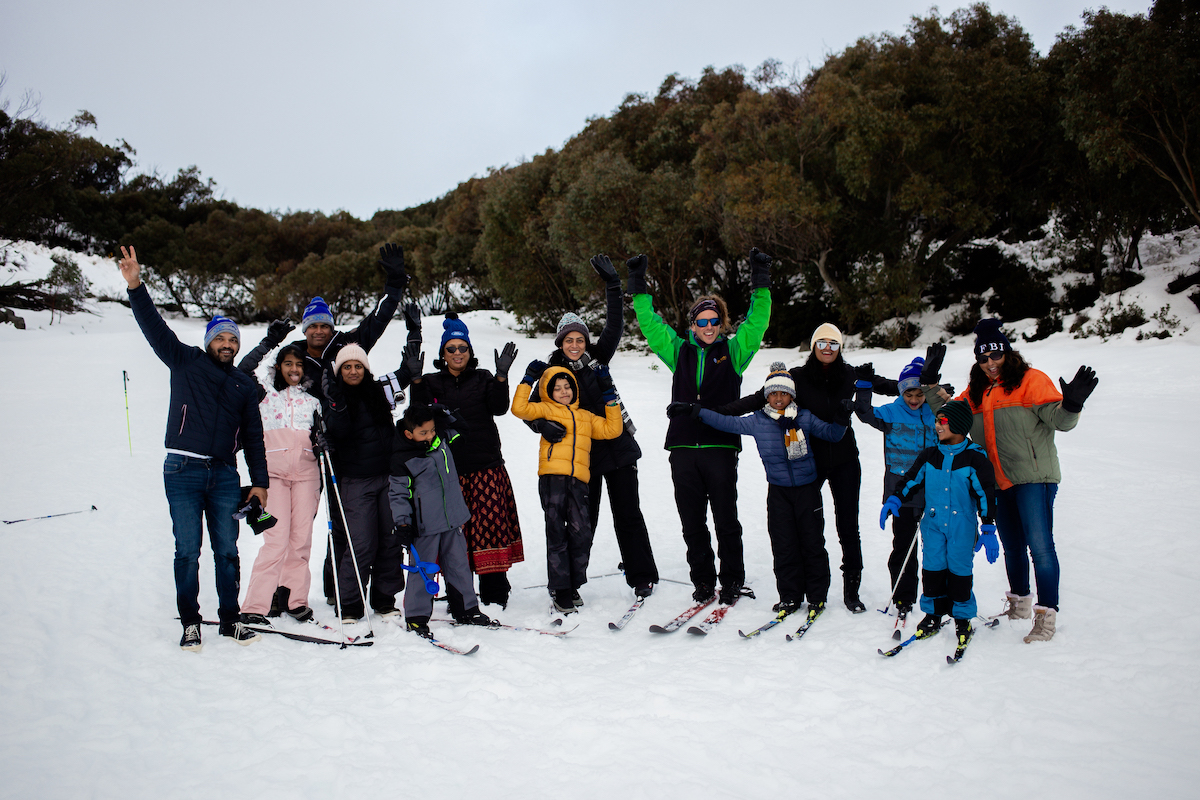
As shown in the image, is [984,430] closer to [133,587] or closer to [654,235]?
[133,587]

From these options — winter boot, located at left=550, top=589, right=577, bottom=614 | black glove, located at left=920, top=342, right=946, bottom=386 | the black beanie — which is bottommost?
winter boot, located at left=550, top=589, right=577, bottom=614

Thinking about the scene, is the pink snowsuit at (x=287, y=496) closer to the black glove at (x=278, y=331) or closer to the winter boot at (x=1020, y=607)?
the black glove at (x=278, y=331)

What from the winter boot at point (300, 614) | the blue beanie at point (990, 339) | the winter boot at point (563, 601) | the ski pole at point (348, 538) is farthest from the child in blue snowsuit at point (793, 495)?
the winter boot at point (300, 614)

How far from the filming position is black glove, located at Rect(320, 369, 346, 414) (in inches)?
170

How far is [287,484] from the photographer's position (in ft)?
14.4

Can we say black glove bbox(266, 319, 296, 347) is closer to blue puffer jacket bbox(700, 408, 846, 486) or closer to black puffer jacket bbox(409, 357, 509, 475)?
black puffer jacket bbox(409, 357, 509, 475)

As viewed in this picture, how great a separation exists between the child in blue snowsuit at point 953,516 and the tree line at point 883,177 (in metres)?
13.7

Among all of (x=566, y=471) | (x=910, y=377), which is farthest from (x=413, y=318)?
(x=910, y=377)

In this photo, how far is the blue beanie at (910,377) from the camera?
14.0ft

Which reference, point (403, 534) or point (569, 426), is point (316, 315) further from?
point (569, 426)

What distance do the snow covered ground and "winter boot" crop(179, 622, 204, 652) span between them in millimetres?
99

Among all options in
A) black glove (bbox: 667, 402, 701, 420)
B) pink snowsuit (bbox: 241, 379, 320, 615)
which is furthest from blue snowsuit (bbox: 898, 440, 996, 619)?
pink snowsuit (bbox: 241, 379, 320, 615)

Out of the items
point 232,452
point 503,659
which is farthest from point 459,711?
point 232,452

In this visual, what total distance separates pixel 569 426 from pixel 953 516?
244 centimetres
